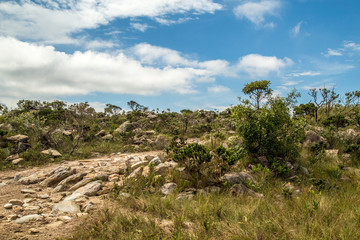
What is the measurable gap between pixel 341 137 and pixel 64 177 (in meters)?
15.5

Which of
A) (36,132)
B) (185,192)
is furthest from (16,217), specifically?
(36,132)

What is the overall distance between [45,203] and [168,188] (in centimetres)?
340

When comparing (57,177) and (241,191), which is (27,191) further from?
(241,191)

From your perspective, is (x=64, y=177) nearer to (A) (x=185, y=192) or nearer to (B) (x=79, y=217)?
(B) (x=79, y=217)

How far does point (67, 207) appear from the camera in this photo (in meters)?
5.04

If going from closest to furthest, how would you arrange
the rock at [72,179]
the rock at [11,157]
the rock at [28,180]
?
the rock at [72,179] → the rock at [28,180] → the rock at [11,157]

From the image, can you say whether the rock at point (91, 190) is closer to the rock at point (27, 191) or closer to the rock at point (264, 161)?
the rock at point (27, 191)

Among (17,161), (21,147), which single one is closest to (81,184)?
(17,161)

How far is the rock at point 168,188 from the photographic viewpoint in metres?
5.72

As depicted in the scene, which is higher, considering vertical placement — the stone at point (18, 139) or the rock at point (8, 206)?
the stone at point (18, 139)

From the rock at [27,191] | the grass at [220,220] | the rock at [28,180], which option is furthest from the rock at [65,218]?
the rock at [28,180]

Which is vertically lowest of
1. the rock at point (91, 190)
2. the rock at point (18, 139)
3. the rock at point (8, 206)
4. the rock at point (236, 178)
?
the rock at point (8, 206)

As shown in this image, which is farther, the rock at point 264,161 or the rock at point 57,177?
the rock at point 264,161

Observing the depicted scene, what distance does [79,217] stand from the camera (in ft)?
14.6
